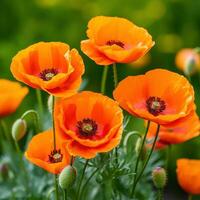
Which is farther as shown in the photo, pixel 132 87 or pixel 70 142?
pixel 132 87

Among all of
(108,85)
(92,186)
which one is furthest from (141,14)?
(92,186)

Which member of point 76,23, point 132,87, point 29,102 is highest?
point 132,87

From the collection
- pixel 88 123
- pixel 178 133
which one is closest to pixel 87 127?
pixel 88 123

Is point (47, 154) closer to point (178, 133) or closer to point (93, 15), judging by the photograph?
point (178, 133)

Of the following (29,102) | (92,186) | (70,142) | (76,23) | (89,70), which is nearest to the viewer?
(70,142)

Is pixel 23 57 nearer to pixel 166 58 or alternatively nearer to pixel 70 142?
pixel 70 142

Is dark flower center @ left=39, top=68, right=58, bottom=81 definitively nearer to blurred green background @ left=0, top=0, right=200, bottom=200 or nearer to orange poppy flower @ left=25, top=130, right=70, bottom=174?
orange poppy flower @ left=25, top=130, right=70, bottom=174

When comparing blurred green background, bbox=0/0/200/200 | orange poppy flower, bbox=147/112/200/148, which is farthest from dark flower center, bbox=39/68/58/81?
blurred green background, bbox=0/0/200/200
